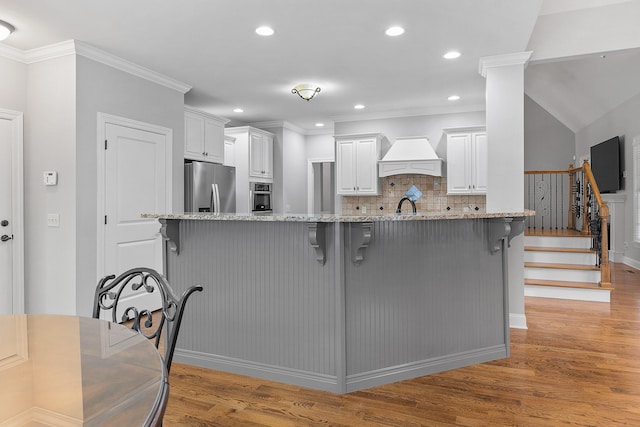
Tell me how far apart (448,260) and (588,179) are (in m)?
3.80

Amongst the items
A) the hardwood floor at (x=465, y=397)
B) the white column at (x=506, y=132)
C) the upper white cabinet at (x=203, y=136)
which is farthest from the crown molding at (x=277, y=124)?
the hardwood floor at (x=465, y=397)

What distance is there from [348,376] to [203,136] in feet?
12.9

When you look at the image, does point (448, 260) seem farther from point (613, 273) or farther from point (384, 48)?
point (613, 273)

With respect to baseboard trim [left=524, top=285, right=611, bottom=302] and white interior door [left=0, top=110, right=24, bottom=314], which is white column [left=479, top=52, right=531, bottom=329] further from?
white interior door [left=0, top=110, right=24, bottom=314]

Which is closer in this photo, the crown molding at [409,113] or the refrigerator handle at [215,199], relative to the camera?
the refrigerator handle at [215,199]

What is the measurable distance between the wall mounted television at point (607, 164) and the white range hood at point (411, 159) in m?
3.09

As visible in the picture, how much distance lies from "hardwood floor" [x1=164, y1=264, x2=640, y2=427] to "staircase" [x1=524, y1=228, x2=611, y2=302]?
4.97 ft

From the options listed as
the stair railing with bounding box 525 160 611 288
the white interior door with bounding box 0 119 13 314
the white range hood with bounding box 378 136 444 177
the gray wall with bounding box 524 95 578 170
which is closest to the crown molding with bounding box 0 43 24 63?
the white interior door with bounding box 0 119 13 314

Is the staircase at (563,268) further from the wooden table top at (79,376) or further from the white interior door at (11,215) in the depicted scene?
the white interior door at (11,215)

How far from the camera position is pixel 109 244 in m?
3.82

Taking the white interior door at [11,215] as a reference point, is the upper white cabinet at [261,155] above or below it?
above

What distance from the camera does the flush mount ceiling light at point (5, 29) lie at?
311 cm

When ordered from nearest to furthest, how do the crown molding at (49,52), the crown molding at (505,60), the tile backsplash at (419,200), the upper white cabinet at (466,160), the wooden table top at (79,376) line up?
the wooden table top at (79,376) < the crown molding at (49,52) < the crown molding at (505,60) < the upper white cabinet at (466,160) < the tile backsplash at (419,200)

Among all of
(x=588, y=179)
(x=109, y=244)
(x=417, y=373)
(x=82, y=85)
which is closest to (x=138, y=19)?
(x=82, y=85)
